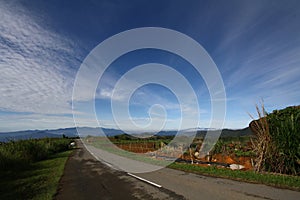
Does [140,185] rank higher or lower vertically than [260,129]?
lower

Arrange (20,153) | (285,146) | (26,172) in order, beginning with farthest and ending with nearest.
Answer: (20,153)
(26,172)
(285,146)

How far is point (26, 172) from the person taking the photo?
11.5 metres

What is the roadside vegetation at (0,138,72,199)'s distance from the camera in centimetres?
672

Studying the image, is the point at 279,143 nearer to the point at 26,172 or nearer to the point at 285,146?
the point at 285,146

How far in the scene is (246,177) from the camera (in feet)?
24.4

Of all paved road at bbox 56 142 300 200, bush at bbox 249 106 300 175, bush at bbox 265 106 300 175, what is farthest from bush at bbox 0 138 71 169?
bush at bbox 265 106 300 175

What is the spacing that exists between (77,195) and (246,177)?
6094 millimetres

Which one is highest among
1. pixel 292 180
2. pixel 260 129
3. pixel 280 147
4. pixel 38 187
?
pixel 260 129

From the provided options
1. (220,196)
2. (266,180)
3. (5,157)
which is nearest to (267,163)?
(266,180)

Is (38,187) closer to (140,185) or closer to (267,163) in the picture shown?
(140,185)

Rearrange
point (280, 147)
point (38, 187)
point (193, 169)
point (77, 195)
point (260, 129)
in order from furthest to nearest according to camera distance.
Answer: point (193, 169), point (260, 129), point (280, 147), point (38, 187), point (77, 195)

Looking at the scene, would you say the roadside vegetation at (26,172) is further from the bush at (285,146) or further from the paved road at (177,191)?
the bush at (285,146)

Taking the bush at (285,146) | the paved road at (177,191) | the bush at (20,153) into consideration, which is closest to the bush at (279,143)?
the bush at (285,146)

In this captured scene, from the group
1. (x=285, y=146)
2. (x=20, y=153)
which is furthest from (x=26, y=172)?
(x=285, y=146)
